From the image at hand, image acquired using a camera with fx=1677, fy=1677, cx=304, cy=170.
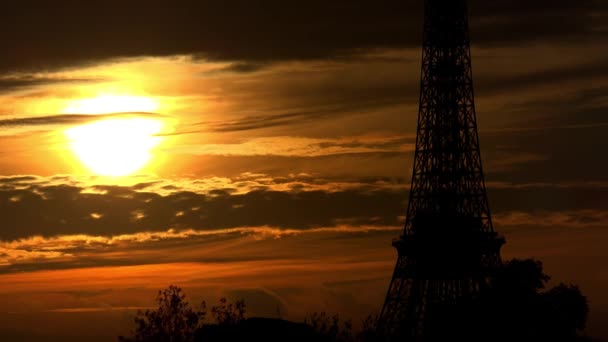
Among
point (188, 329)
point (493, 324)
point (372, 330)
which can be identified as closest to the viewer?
point (188, 329)

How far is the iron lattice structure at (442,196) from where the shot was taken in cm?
16288

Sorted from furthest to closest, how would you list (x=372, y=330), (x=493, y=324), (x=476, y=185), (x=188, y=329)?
1. (x=476, y=185)
2. (x=372, y=330)
3. (x=493, y=324)
4. (x=188, y=329)

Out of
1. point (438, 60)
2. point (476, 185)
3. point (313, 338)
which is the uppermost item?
point (438, 60)

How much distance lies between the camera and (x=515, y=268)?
156 metres

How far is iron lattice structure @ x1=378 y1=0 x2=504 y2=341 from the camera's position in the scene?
534 feet

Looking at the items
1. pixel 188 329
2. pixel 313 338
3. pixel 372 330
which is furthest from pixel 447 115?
pixel 188 329

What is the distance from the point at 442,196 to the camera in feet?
543

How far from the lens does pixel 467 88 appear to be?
→ 166000 mm

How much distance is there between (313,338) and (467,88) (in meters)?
51.3

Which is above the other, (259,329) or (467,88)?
(467,88)

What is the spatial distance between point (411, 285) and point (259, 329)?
45.6m

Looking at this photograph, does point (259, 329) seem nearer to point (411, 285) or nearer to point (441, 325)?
point (441, 325)

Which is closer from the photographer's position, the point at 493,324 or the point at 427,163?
the point at 493,324

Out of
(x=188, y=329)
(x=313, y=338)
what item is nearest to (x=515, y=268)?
(x=313, y=338)
